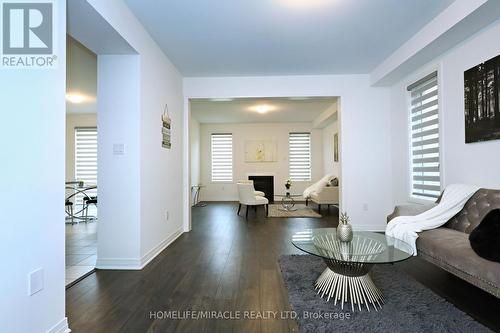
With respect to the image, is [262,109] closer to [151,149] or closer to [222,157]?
[222,157]

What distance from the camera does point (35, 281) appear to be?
1.49m

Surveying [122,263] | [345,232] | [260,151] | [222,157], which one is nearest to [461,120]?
[345,232]

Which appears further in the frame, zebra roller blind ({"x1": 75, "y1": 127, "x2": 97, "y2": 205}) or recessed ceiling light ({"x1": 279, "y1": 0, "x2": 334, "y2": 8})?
zebra roller blind ({"x1": 75, "y1": 127, "x2": 97, "y2": 205})

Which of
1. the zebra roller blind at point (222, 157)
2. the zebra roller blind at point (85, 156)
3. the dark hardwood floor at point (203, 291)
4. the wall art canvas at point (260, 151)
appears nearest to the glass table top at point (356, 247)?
the dark hardwood floor at point (203, 291)

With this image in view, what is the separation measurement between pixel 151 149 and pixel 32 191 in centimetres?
175

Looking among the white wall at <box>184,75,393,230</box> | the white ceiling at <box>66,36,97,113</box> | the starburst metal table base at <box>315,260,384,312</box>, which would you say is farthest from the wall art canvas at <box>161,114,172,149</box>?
the starburst metal table base at <box>315,260,384,312</box>

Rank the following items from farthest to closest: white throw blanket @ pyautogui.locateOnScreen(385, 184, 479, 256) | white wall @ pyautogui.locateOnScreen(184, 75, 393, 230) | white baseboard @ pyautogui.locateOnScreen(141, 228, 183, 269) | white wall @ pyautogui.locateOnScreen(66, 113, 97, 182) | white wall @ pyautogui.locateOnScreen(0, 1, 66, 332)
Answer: white wall @ pyautogui.locateOnScreen(66, 113, 97, 182) < white wall @ pyautogui.locateOnScreen(184, 75, 393, 230) < white baseboard @ pyautogui.locateOnScreen(141, 228, 183, 269) < white throw blanket @ pyautogui.locateOnScreen(385, 184, 479, 256) < white wall @ pyautogui.locateOnScreen(0, 1, 66, 332)

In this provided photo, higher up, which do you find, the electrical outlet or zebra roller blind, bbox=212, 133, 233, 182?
zebra roller blind, bbox=212, 133, 233, 182

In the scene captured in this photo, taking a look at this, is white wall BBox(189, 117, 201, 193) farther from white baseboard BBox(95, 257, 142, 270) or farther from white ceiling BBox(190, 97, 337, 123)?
white baseboard BBox(95, 257, 142, 270)

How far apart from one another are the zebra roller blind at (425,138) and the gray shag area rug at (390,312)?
170 cm

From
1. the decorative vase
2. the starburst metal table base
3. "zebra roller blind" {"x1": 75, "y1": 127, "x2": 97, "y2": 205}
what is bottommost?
the starburst metal table base

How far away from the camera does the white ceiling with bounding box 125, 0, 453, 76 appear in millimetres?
2564

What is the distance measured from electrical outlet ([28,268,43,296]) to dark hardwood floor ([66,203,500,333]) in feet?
1.59

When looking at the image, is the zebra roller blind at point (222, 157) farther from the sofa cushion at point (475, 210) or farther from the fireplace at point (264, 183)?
the sofa cushion at point (475, 210)
